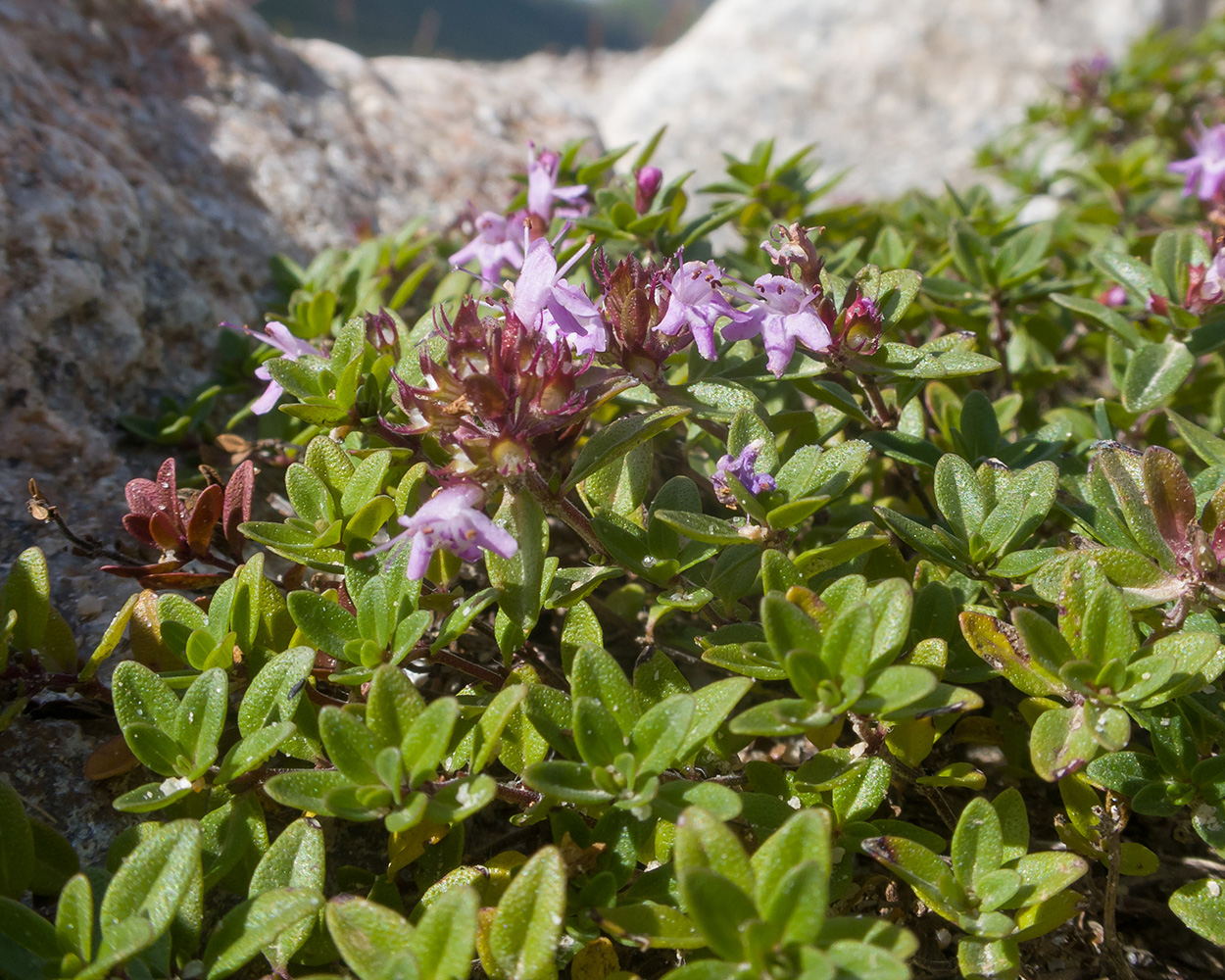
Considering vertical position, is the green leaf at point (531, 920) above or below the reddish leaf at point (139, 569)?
below

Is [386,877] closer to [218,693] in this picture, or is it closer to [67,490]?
[218,693]

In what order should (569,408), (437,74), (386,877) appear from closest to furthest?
(569,408), (386,877), (437,74)

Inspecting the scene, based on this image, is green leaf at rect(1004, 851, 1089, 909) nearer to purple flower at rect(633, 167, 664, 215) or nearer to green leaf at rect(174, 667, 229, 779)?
green leaf at rect(174, 667, 229, 779)

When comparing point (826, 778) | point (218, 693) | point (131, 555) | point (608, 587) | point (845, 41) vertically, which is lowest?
point (826, 778)

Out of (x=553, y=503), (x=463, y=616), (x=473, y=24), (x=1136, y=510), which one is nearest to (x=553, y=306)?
(x=553, y=503)

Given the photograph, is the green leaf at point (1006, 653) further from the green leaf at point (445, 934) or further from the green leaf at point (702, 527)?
the green leaf at point (445, 934)

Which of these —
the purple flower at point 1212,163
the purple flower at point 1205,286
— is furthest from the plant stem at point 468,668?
the purple flower at point 1212,163

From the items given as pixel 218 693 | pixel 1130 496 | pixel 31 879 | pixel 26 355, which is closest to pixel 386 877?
pixel 218 693
